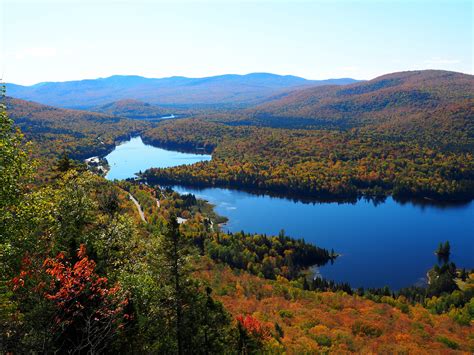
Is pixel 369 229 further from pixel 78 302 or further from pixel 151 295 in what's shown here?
pixel 78 302

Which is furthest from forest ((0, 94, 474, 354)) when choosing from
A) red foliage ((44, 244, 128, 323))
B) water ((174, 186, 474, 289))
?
water ((174, 186, 474, 289))

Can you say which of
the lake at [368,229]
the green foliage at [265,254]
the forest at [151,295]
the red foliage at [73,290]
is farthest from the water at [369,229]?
the red foliage at [73,290]

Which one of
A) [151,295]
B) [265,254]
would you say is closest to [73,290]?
[151,295]

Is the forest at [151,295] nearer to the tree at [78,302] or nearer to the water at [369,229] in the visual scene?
the tree at [78,302]

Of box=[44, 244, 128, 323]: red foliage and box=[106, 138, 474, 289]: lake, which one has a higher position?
box=[44, 244, 128, 323]: red foliage

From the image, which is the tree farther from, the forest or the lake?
the lake
